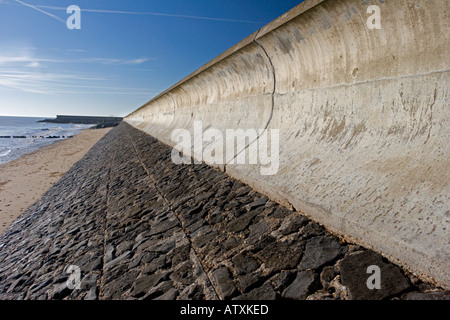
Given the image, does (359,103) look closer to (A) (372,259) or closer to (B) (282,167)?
(B) (282,167)

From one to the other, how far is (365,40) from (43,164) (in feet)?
55.9

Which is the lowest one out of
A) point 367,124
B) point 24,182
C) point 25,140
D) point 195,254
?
point 24,182

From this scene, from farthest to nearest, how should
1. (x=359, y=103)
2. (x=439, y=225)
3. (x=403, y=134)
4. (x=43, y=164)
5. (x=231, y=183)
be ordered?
(x=43, y=164), (x=231, y=183), (x=359, y=103), (x=403, y=134), (x=439, y=225)

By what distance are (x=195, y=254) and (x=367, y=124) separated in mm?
1623

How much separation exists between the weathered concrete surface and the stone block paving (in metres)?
0.16

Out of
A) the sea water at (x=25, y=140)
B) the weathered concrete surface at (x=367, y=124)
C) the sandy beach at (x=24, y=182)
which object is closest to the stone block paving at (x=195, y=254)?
the weathered concrete surface at (x=367, y=124)

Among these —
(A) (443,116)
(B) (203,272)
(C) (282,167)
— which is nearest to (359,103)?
(A) (443,116)

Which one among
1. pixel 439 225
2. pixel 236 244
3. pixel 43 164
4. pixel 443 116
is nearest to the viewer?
pixel 439 225

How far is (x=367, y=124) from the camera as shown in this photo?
7.23 ft

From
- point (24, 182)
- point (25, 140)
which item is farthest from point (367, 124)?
point (25, 140)

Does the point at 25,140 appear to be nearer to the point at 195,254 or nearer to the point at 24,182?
the point at 24,182

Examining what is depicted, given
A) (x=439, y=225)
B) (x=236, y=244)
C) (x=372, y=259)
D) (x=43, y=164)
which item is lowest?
(x=43, y=164)

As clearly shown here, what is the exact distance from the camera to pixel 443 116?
173 cm

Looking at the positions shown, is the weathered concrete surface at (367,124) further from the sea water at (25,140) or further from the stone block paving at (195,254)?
the sea water at (25,140)
